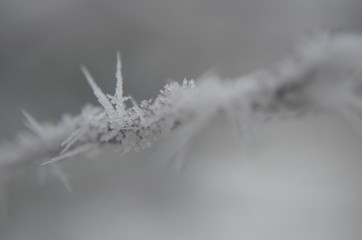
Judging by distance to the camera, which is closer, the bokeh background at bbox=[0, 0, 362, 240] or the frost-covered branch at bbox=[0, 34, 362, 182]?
the frost-covered branch at bbox=[0, 34, 362, 182]

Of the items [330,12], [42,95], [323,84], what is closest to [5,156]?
[323,84]

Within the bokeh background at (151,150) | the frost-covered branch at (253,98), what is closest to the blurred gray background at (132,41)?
the bokeh background at (151,150)

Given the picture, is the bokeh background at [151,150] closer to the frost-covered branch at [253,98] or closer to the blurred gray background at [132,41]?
the blurred gray background at [132,41]

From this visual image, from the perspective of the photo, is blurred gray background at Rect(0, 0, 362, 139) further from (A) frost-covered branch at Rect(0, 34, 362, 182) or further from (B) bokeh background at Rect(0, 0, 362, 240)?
(A) frost-covered branch at Rect(0, 34, 362, 182)

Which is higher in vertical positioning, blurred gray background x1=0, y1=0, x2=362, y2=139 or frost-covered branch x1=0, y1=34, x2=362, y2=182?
blurred gray background x1=0, y1=0, x2=362, y2=139

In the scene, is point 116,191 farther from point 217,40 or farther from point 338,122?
point 338,122

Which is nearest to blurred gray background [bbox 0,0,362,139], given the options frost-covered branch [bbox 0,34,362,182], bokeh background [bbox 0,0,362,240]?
bokeh background [bbox 0,0,362,240]

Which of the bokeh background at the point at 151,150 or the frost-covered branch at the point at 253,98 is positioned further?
the bokeh background at the point at 151,150
